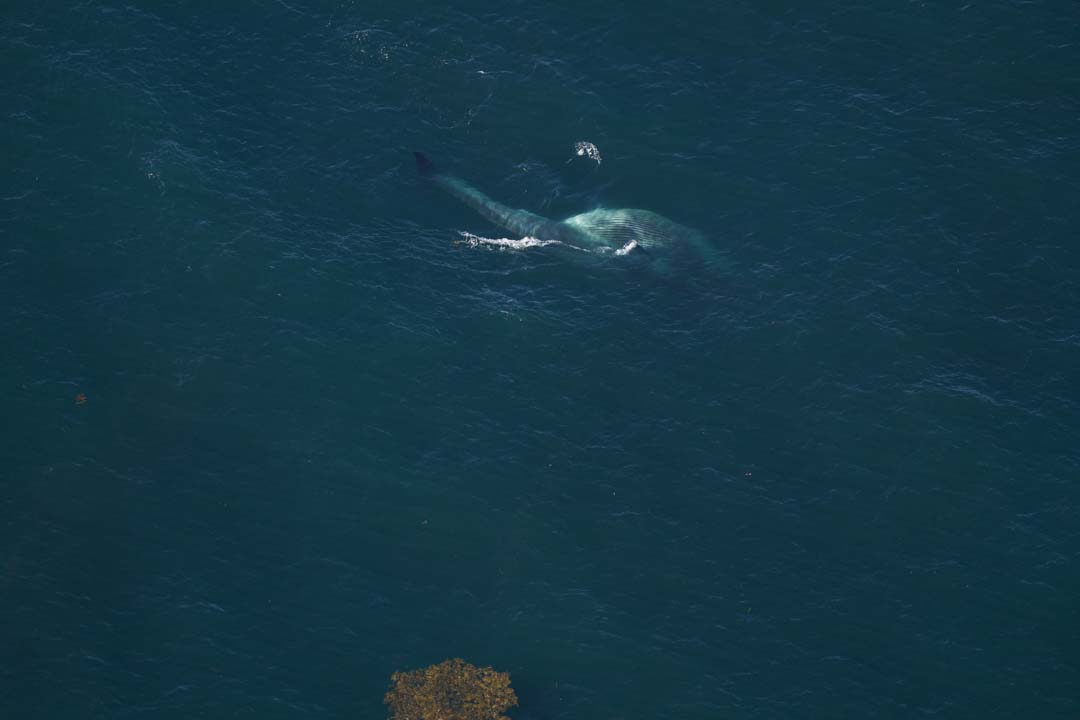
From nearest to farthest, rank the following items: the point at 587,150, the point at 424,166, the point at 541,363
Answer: the point at 541,363 < the point at 424,166 < the point at 587,150

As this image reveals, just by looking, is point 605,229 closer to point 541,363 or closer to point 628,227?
point 628,227

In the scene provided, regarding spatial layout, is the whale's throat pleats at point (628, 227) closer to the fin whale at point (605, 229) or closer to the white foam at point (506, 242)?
the fin whale at point (605, 229)

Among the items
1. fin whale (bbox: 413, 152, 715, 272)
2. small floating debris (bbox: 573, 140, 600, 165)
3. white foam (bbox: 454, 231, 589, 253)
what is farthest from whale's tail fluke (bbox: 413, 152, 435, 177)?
small floating debris (bbox: 573, 140, 600, 165)

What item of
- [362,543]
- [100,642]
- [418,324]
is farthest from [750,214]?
[100,642]

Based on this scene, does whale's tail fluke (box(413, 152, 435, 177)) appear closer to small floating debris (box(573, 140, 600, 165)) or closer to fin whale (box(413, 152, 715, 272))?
fin whale (box(413, 152, 715, 272))

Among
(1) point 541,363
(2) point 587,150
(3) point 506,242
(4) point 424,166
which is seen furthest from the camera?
(2) point 587,150

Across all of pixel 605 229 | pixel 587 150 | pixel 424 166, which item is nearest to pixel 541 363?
pixel 605 229

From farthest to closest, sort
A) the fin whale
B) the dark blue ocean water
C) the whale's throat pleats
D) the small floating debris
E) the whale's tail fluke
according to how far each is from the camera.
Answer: the small floating debris → the whale's tail fluke → the whale's throat pleats → the fin whale → the dark blue ocean water
